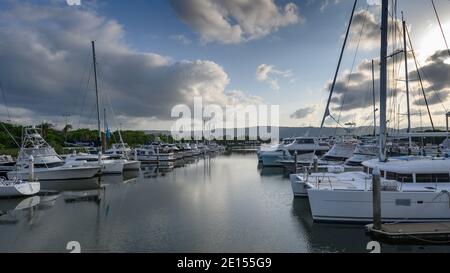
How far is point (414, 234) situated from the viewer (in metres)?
14.5

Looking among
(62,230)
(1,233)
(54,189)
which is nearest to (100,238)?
(62,230)

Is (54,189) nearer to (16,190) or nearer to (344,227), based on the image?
(16,190)

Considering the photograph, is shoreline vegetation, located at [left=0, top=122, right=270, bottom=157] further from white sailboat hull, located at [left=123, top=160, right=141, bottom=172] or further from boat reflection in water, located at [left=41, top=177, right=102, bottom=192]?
white sailboat hull, located at [left=123, top=160, right=141, bottom=172]

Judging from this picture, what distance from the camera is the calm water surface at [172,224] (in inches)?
592

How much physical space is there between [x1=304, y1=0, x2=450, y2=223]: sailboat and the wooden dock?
1690 mm

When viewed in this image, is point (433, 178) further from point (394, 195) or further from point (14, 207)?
point (14, 207)

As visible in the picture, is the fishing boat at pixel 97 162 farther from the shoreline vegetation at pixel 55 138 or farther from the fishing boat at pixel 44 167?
the shoreline vegetation at pixel 55 138

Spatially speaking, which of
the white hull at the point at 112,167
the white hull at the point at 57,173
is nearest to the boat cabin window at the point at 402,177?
the white hull at the point at 57,173

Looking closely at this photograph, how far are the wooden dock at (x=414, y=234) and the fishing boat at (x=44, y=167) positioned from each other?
33757mm

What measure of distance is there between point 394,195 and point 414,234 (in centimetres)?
266

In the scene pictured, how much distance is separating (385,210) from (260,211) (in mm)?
8014

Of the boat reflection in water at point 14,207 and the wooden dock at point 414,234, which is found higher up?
Answer: the wooden dock at point 414,234

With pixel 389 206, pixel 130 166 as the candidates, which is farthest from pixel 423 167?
pixel 130 166
